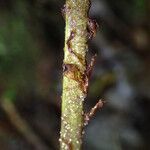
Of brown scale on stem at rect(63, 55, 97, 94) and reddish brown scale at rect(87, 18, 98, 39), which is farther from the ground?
reddish brown scale at rect(87, 18, 98, 39)

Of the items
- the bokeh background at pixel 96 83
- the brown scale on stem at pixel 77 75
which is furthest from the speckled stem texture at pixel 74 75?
the bokeh background at pixel 96 83

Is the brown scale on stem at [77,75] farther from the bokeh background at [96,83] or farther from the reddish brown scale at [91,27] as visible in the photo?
the bokeh background at [96,83]

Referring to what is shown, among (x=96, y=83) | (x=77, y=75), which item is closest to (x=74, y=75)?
(x=77, y=75)

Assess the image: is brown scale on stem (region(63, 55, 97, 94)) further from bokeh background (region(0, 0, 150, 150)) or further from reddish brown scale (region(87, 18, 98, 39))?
bokeh background (region(0, 0, 150, 150))

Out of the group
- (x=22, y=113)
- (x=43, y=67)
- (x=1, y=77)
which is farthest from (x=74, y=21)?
(x=43, y=67)

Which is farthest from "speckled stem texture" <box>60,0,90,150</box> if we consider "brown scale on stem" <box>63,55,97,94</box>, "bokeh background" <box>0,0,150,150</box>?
"bokeh background" <box>0,0,150,150</box>

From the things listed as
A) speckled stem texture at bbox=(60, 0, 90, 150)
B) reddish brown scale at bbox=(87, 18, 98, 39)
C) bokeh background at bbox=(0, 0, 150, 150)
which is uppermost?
bokeh background at bbox=(0, 0, 150, 150)

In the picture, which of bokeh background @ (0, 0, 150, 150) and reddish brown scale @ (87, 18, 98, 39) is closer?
reddish brown scale @ (87, 18, 98, 39)
